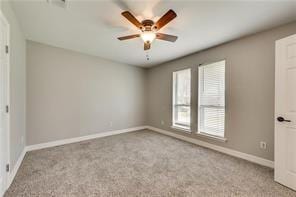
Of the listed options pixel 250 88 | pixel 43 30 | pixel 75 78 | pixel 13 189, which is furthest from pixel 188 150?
pixel 43 30

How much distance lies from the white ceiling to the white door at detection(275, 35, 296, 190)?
0.58 metres

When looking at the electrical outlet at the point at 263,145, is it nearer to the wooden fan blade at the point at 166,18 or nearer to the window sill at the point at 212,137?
the window sill at the point at 212,137

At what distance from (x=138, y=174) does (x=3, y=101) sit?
2086 mm

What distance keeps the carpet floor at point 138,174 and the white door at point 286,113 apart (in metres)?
0.23

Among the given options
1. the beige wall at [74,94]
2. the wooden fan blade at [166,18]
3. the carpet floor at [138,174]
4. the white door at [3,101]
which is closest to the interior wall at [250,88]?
the carpet floor at [138,174]

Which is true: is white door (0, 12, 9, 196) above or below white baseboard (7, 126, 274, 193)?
above

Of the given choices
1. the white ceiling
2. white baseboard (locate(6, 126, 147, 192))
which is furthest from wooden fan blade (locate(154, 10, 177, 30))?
white baseboard (locate(6, 126, 147, 192))

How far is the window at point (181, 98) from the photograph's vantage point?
4216 millimetres

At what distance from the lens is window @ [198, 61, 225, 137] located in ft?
10.7

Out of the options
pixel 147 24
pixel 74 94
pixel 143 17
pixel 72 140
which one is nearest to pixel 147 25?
pixel 147 24

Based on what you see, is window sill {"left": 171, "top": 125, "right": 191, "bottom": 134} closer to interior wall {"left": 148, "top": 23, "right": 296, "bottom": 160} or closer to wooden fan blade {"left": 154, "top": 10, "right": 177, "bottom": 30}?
interior wall {"left": 148, "top": 23, "right": 296, "bottom": 160}

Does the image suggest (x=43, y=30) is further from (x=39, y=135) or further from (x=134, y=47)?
(x=39, y=135)

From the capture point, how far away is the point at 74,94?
12.8 ft

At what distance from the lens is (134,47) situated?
11.5ft
